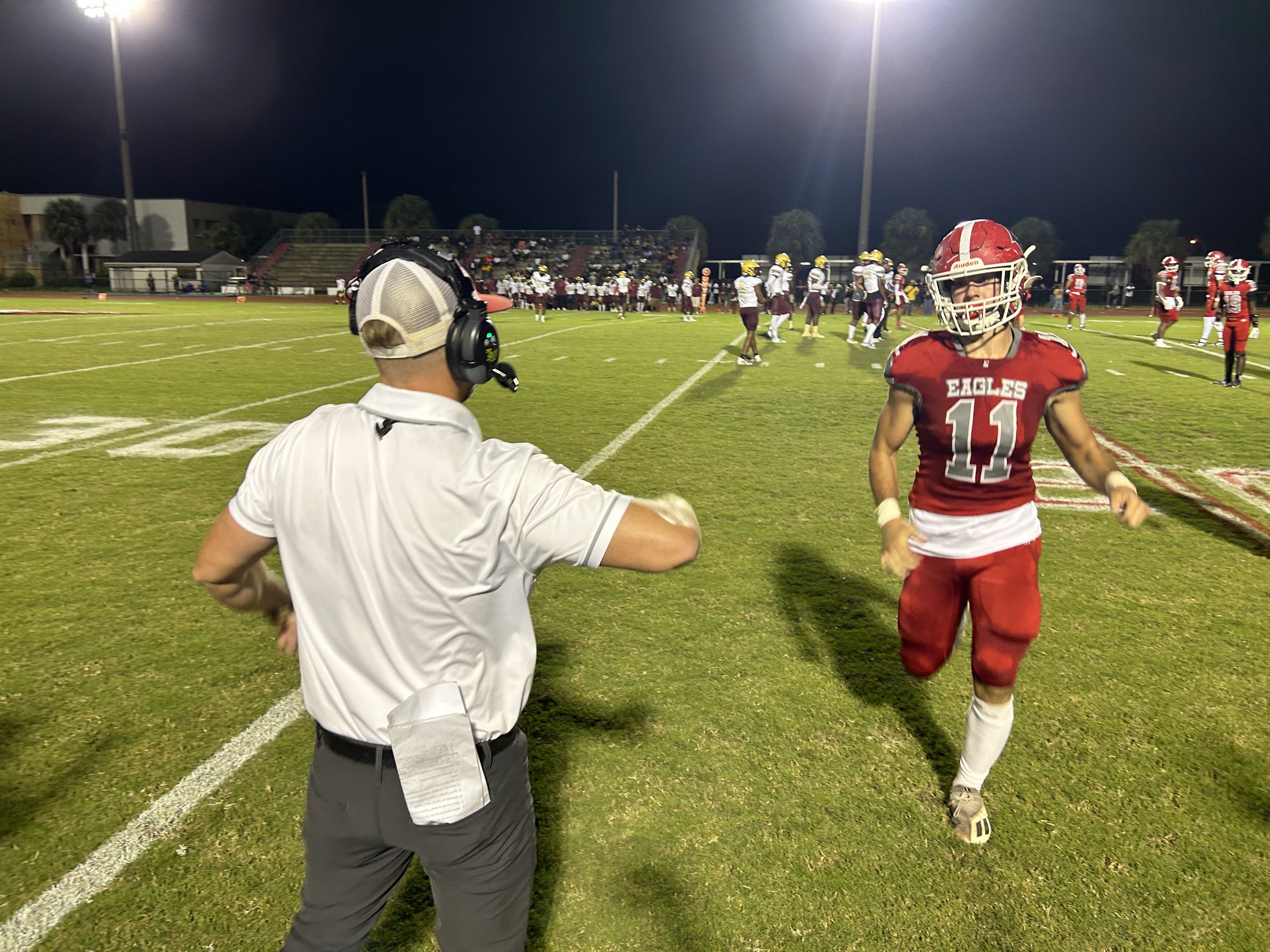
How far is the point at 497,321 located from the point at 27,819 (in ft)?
88.2

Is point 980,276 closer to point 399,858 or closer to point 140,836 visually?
point 399,858

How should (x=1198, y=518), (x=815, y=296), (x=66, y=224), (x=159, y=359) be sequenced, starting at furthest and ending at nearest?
(x=66, y=224)
(x=815, y=296)
(x=159, y=359)
(x=1198, y=518)

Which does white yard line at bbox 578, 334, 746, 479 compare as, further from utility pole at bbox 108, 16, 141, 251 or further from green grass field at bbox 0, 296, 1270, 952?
utility pole at bbox 108, 16, 141, 251

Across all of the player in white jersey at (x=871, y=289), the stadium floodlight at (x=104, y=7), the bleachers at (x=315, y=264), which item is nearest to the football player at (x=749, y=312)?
the player in white jersey at (x=871, y=289)

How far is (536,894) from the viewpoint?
261cm

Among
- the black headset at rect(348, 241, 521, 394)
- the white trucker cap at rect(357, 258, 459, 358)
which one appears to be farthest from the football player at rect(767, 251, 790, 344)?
the white trucker cap at rect(357, 258, 459, 358)

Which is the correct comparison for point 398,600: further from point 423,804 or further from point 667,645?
point 667,645

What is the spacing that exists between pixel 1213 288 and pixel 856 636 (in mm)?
17873

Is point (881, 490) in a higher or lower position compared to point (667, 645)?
higher

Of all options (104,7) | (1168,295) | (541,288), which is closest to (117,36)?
(104,7)

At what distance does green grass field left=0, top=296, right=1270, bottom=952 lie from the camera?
2.52 m

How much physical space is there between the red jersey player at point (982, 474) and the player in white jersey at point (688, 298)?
27.8 metres

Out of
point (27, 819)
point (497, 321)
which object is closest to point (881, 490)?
point (27, 819)

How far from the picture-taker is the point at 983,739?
291 cm
